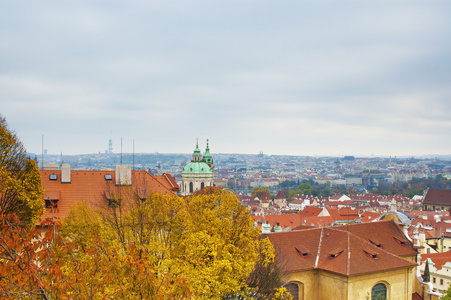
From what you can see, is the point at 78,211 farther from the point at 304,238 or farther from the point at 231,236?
the point at 304,238

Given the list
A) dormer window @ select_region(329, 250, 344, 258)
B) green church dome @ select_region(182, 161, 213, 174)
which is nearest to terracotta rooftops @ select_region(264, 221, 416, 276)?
dormer window @ select_region(329, 250, 344, 258)

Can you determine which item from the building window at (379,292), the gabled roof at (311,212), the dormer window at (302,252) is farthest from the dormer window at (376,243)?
the gabled roof at (311,212)

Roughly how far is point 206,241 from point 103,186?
14511 millimetres

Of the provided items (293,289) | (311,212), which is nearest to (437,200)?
(311,212)

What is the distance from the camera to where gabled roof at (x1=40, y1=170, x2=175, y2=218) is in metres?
30.6

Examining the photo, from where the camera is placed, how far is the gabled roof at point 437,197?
13800 cm

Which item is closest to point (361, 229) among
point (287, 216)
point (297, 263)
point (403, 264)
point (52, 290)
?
point (403, 264)

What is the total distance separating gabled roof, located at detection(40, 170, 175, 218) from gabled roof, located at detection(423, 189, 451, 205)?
127 m

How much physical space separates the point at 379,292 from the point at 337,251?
3.79 m

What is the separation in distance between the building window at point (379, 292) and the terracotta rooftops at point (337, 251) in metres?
1.29

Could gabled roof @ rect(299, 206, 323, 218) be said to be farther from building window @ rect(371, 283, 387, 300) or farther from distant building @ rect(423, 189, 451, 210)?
building window @ rect(371, 283, 387, 300)

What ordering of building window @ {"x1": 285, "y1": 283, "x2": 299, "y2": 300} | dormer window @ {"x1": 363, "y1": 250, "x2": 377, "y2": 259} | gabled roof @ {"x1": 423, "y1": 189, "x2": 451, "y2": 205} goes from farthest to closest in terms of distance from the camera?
gabled roof @ {"x1": 423, "y1": 189, "x2": 451, "y2": 205} < dormer window @ {"x1": 363, "y1": 250, "x2": 377, "y2": 259} < building window @ {"x1": 285, "y1": 283, "x2": 299, "y2": 300}

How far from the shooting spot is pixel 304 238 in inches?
1240

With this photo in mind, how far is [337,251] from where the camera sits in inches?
1153
